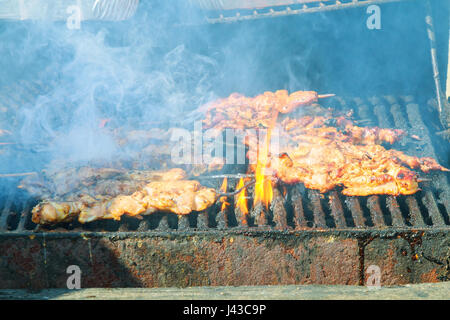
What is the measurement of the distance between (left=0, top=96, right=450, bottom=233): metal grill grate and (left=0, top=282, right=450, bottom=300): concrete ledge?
518 mm

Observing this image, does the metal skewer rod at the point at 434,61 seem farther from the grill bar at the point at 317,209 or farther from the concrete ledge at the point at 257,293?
the concrete ledge at the point at 257,293

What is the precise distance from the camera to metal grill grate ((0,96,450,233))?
11.1 feet

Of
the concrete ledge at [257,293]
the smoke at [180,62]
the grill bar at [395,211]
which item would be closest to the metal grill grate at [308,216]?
the grill bar at [395,211]

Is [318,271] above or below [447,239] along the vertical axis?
below

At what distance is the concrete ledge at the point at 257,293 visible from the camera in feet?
9.71

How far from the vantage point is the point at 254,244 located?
3303mm

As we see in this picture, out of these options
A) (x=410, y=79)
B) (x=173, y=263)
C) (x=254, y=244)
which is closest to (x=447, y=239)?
(x=254, y=244)

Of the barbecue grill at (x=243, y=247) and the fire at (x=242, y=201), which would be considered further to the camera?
the fire at (x=242, y=201)

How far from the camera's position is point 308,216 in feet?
A: 12.1

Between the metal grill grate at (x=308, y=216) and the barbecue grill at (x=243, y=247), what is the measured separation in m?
0.01

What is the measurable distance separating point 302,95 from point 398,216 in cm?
262

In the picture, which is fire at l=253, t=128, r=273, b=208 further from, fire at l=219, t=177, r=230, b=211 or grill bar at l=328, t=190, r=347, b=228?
grill bar at l=328, t=190, r=347, b=228

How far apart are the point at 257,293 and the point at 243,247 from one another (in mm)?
417
